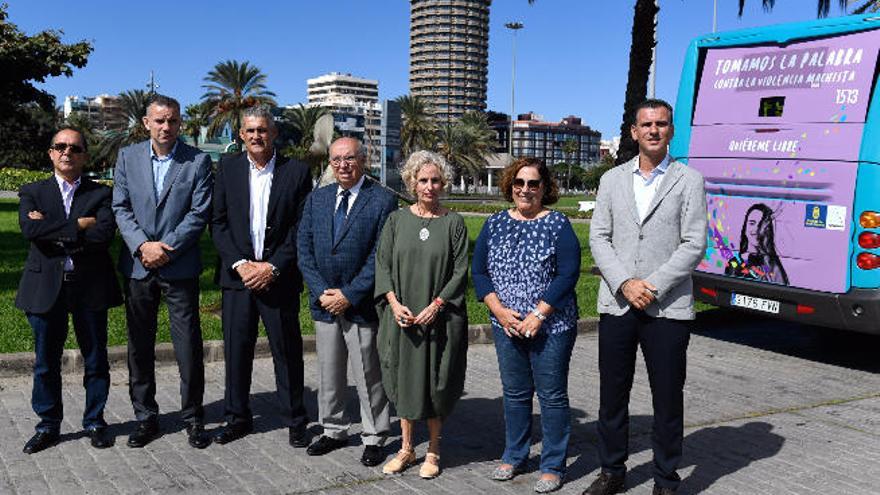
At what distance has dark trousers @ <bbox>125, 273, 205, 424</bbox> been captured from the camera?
491cm

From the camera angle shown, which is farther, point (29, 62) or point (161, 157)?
point (29, 62)

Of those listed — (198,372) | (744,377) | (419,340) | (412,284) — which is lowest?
(744,377)

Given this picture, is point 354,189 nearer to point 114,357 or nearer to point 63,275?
point 63,275

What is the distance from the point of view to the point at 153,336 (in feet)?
16.4

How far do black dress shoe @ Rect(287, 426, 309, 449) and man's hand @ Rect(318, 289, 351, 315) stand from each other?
0.89 m

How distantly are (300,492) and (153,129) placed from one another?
2363 mm

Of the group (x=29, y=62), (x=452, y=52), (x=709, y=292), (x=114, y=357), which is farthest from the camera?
(x=452, y=52)

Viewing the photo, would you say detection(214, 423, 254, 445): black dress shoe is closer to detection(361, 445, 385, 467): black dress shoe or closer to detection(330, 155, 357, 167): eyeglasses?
detection(361, 445, 385, 467): black dress shoe

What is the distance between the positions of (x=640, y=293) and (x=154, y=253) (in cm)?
280

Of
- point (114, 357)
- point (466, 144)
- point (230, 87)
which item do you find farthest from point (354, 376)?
point (466, 144)

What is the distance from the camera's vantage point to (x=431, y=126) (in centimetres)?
8375

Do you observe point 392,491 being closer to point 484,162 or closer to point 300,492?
point 300,492

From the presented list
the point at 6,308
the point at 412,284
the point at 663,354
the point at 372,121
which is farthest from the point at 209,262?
the point at 372,121

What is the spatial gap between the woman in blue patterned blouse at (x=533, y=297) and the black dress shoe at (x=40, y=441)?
2.70 meters
